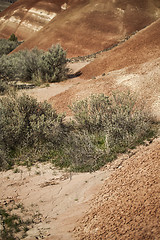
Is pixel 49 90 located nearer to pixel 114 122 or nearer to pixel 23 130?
pixel 23 130

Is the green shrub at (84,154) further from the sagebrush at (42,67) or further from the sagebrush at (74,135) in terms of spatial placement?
the sagebrush at (42,67)

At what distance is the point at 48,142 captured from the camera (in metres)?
6.08

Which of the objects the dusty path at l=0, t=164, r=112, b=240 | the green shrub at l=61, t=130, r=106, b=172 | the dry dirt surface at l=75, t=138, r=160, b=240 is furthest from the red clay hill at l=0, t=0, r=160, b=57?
the dry dirt surface at l=75, t=138, r=160, b=240

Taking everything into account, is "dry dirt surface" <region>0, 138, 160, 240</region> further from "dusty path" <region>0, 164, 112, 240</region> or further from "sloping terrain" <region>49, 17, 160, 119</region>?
"sloping terrain" <region>49, 17, 160, 119</region>

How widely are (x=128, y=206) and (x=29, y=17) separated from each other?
40492 millimetres

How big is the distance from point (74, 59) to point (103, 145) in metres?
14.8

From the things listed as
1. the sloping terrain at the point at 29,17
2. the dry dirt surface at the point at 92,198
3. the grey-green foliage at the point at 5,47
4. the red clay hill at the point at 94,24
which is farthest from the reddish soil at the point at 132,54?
the sloping terrain at the point at 29,17

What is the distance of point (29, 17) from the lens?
3791 cm

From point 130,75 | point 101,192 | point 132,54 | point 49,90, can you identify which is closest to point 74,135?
point 101,192

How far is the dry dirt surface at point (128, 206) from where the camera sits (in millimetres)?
2824

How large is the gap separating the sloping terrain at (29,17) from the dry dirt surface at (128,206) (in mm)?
36246

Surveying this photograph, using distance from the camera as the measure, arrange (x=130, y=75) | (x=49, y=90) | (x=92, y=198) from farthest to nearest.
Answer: (x=49, y=90) < (x=130, y=75) < (x=92, y=198)

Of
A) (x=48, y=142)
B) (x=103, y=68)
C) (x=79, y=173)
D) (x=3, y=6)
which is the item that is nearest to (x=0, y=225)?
(x=79, y=173)

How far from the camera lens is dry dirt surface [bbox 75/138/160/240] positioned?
9.27 ft
